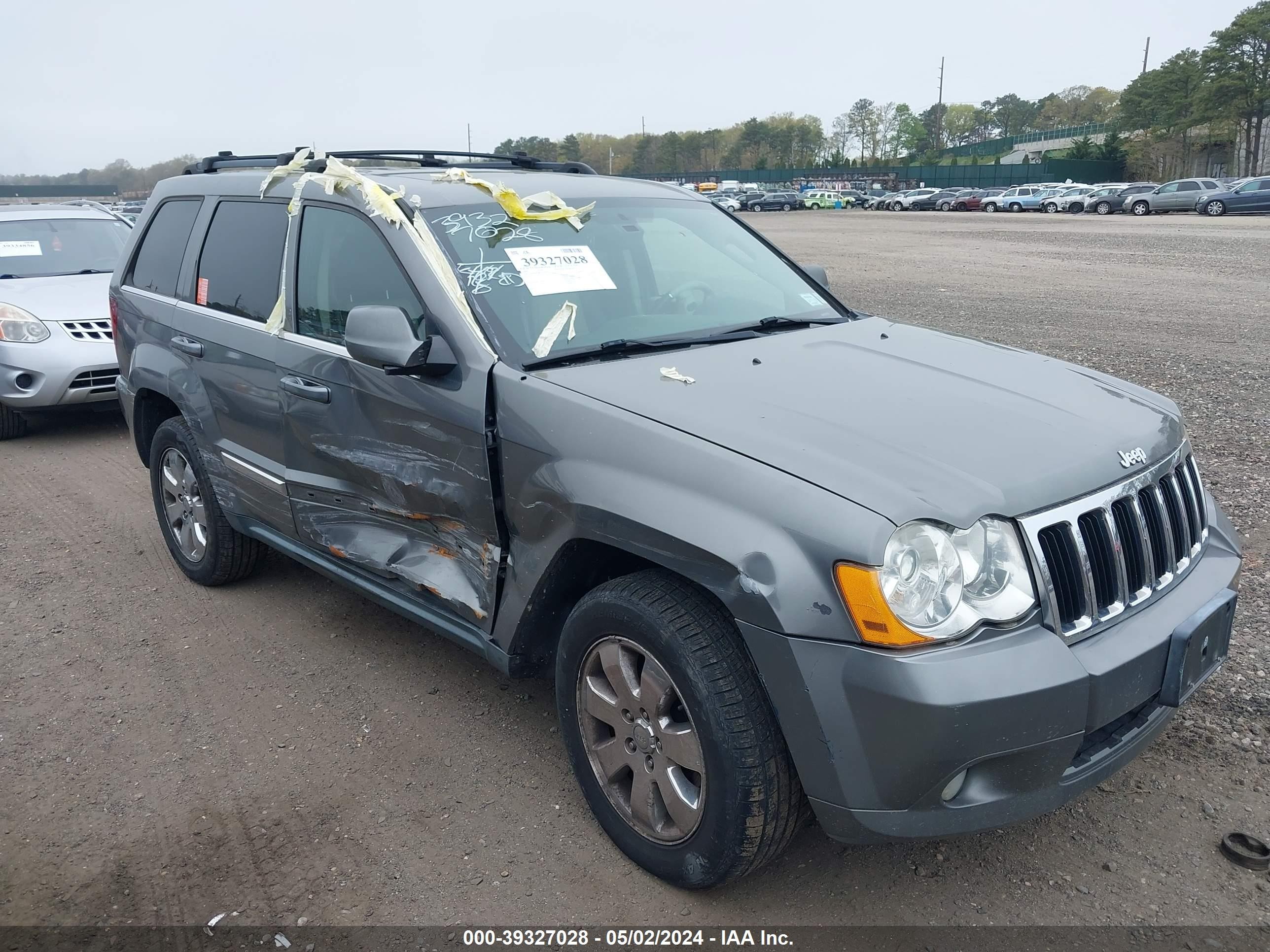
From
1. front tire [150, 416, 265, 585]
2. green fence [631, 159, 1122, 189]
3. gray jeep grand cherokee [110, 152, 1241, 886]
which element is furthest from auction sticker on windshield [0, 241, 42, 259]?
green fence [631, 159, 1122, 189]

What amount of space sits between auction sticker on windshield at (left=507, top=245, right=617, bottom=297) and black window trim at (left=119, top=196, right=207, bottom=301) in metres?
2.00

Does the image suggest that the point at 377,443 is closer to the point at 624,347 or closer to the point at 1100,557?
the point at 624,347

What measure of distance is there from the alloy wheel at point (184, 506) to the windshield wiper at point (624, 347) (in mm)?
2401

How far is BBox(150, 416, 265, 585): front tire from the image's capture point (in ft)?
14.9

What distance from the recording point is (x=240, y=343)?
399 centimetres

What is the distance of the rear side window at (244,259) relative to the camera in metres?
3.92

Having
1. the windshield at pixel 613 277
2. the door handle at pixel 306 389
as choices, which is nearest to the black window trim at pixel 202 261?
the door handle at pixel 306 389

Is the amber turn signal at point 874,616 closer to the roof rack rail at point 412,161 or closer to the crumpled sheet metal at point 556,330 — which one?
the crumpled sheet metal at point 556,330

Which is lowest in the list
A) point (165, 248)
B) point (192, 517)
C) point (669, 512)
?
point (192, 517)

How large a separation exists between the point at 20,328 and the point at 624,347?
641cm

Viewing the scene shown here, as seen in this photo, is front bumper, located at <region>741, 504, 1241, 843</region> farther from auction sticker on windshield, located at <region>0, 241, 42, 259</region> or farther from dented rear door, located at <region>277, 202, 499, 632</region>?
auction sticker on windshield, located at <region>0, 241, 42, 259</region>

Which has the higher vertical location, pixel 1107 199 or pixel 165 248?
pixel 1107 199

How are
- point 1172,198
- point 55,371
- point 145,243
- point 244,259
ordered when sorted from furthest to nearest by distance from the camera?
point 1172,198, point 55,371, point 145,243, point 244,259

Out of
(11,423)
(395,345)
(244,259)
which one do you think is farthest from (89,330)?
(395,345)
